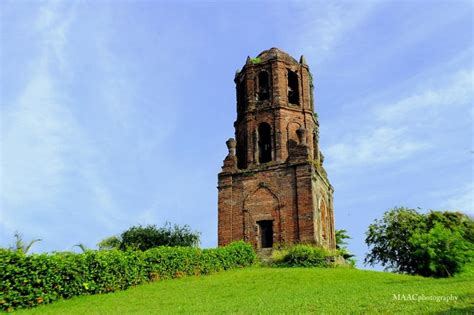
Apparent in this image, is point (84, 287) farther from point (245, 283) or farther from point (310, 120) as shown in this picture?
point (310, 120)

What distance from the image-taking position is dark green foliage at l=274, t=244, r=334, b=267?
23688 millimetres

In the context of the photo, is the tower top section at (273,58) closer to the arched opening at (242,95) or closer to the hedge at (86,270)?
the arched opening at (242,95)

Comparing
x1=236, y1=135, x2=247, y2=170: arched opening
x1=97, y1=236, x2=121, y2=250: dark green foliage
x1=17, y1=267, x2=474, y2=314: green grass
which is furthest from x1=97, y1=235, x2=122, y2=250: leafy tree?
x1=17, y1=267, x2=474, y2=314: green grass

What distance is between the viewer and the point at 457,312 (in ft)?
31.5

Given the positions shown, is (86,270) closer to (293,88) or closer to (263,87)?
(263,87)

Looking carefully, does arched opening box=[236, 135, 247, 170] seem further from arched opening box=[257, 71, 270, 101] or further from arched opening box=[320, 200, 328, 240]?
arched opening box=[320, 200, 328, 240]

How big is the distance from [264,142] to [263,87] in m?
3.32

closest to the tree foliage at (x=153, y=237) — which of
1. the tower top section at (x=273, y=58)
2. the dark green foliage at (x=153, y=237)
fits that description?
the dark green foliage at (x=153, y=237)

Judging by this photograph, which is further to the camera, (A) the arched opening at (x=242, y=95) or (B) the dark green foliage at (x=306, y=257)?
(A) the arched opening at (x=242, y=95)

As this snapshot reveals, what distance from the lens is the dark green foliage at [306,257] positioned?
23688 mm

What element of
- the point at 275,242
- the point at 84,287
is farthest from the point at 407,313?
the point at 275,242

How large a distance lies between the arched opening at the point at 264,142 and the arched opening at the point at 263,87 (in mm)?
1767

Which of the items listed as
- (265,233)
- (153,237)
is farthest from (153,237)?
(265,233)

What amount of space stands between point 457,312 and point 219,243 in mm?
18370
